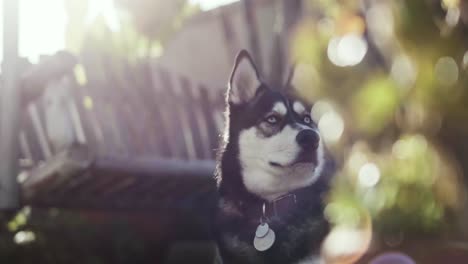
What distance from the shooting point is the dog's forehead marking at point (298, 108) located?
167 cm

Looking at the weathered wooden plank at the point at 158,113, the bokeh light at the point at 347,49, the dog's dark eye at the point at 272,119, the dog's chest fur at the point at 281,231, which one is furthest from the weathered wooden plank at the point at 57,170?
the dog's dark eye at the point at 272,119

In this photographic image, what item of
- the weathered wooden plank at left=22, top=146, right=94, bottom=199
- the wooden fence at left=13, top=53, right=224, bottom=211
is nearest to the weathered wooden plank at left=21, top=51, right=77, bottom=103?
the wooden fence at left=13, top=53, right=224, bottom=211

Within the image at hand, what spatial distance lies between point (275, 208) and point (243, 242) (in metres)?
0.12

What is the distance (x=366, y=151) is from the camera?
3082mm

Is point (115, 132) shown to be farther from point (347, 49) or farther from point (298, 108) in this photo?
point (298, 108)

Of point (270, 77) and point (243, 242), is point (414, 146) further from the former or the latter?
point (243, 242)

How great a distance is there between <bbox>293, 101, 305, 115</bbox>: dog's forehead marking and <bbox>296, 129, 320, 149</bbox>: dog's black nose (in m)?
0.07

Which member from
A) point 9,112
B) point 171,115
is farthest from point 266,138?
point 9,112

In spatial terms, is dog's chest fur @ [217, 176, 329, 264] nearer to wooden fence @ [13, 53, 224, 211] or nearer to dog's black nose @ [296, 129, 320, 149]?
dog's black nose @ [296, 129, 320, 149]

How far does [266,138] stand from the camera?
1641mm

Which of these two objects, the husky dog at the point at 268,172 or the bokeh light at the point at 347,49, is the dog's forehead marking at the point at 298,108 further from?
the bokeh light at the point at 347,49

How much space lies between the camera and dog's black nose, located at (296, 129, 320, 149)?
1.61 meters

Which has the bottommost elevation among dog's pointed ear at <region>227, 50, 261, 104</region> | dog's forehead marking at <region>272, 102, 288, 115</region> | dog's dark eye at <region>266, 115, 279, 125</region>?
dog's dark eye at <region>266, 115, 279, 125</region>

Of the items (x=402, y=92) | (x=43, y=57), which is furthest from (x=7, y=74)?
(x=402, y=92)
